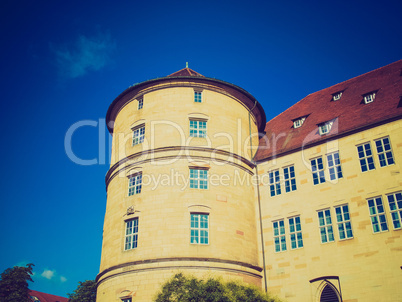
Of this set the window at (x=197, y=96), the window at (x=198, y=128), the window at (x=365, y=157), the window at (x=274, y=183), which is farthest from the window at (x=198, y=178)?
the window at (x=365, y=157)

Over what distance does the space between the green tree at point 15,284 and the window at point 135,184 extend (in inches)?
808

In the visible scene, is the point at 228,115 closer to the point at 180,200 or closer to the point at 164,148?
the point at 164,148

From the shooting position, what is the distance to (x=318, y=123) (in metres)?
27.3

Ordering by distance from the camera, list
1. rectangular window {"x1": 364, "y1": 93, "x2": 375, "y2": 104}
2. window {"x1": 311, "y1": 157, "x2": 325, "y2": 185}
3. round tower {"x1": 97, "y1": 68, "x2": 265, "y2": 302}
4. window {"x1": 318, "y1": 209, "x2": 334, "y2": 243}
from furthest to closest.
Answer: rectangular window {"x1": 364, "y1": 93, "x2": 375, "y2": 104}, window {"x1": 311, "y1": 157, "x2": 325, "y2": 185}, window {"x1": 318, "y1": 209, "x2": 334, "y2": 243}, round tower {"x1": 97, "y1": 68, "x2": 265, "y2": 302}

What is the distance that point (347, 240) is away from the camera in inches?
886

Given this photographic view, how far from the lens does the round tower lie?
2312 centimetres

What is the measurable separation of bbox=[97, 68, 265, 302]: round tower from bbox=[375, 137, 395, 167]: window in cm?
900

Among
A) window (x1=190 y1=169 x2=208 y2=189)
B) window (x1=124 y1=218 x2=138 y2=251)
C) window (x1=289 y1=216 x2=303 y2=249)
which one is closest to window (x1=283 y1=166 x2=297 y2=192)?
window (x1=289 y1=216 x2=303 y2=249)

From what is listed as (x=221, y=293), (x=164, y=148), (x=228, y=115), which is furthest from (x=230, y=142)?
(x=221, y=293)

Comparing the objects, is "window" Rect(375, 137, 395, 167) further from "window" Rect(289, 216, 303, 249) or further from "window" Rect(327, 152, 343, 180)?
"window" Rect(289, 216, 303, 249)

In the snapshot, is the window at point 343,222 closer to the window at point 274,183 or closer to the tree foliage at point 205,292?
the window at point 274,183

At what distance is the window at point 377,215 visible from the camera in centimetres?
2159

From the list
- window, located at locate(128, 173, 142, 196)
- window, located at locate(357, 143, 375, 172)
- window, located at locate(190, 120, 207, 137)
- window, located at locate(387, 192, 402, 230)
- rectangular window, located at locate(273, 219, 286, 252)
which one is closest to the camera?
window, located at locate(387, 192, 402, 230)

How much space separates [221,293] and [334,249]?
8.22 meters
